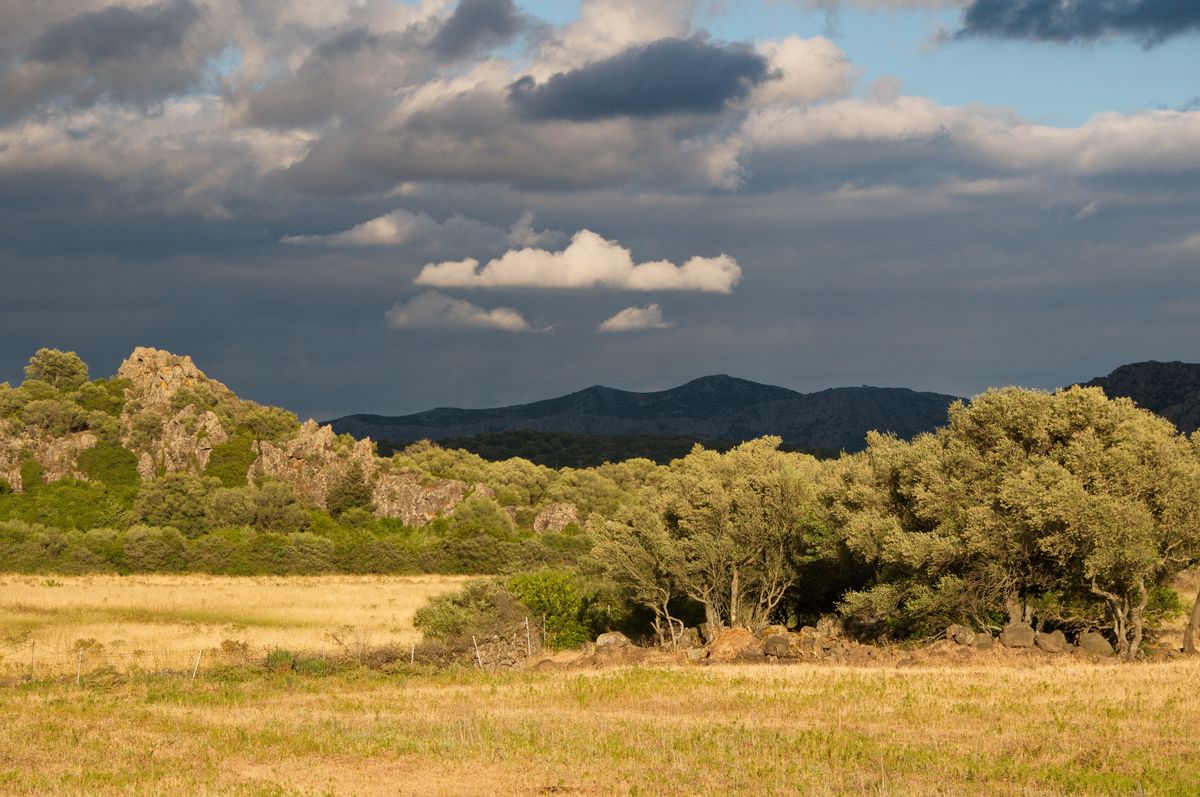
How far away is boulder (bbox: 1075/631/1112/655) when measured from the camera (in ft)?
150

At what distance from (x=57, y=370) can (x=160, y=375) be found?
15400 millimetres

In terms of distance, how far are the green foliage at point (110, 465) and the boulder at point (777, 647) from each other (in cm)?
12171

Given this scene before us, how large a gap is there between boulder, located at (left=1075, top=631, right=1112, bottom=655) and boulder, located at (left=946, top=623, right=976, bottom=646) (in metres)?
4.31

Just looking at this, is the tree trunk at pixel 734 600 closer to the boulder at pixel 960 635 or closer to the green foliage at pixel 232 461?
the boulder at pixel 960 635

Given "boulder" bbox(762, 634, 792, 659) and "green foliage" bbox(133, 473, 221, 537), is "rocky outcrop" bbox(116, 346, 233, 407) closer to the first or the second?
"green foliage" bbox(133, 473, 221, 537)

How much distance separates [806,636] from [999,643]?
1000cm

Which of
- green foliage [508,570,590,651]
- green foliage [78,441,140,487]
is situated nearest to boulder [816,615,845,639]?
green foliage [508,570,590,651]

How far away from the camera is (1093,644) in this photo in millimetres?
46188

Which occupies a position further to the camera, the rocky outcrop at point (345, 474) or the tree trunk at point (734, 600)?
the rocky outcrop at point (345, 474)

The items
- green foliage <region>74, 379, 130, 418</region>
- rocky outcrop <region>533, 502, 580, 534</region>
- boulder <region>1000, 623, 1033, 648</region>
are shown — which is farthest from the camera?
green foliage <region>74, 379, 130, 418</region>

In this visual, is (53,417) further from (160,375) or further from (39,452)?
(160,375)

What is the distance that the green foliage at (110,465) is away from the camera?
496 feet

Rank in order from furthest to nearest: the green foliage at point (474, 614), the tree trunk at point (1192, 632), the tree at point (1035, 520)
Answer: the green foliage at point (474, 614), the tree trunk at point (1192, 632), the tree at point (1035, 520)

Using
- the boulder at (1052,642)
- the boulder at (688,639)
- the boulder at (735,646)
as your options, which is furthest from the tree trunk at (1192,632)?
the boulder at (688,639)
